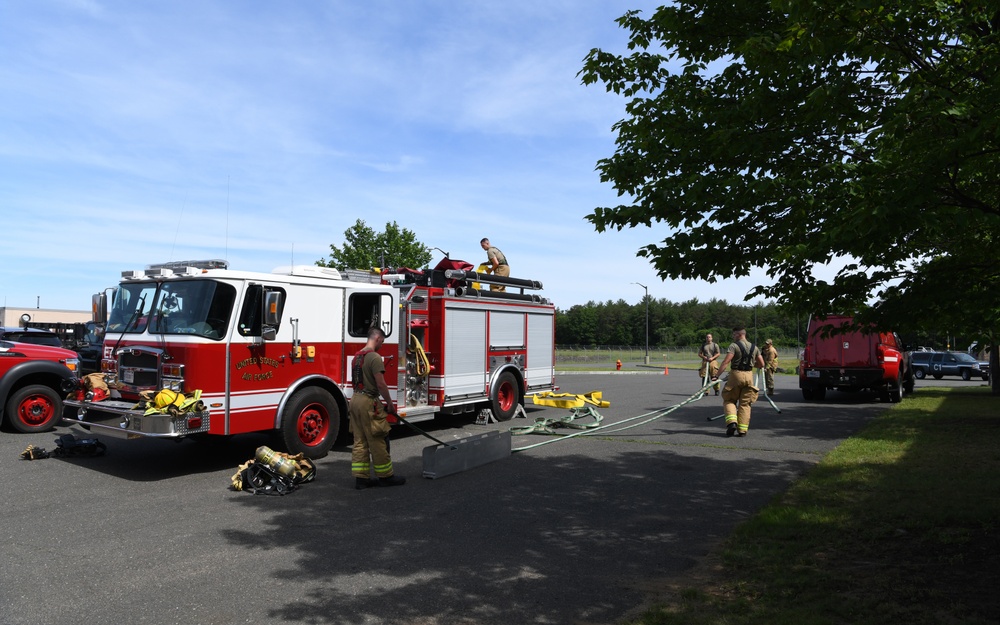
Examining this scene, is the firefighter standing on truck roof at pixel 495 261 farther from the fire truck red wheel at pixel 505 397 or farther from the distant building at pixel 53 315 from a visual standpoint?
the distant building at pixel 53 315

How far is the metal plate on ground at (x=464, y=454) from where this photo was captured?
323 inches

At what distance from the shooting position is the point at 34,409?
37.0 feet

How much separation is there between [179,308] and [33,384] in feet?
14.9

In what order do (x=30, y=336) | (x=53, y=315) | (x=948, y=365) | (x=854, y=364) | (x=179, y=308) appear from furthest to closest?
1. (x=53, y=315)
2. (x=948, y=365)
3. (x=854, y=364)
4. (x=30, y=336)
5. (x=179, y=308)

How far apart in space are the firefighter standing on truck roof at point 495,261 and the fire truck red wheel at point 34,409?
7840 millimetres

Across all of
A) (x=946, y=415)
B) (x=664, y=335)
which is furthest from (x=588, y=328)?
(x=946, y=415)

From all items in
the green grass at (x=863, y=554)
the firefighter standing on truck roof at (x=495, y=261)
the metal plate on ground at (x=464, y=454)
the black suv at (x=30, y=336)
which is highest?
the firefighter standing on truck roof at (x=495, y=261)

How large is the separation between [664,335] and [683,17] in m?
108

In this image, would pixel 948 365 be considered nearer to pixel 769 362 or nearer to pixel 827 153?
pixel 769 362

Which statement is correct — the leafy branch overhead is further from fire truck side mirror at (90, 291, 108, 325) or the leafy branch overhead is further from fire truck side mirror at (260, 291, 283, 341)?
fire truck side mirror at (90, 291, 108, 325)

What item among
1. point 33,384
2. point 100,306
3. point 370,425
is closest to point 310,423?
point 370,425

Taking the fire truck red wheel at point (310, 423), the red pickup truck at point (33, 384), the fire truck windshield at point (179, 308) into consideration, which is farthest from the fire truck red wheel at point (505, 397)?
the red pickup truck at point (33, 384)

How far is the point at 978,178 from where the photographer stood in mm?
5457

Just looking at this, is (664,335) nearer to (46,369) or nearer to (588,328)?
(588,328)
